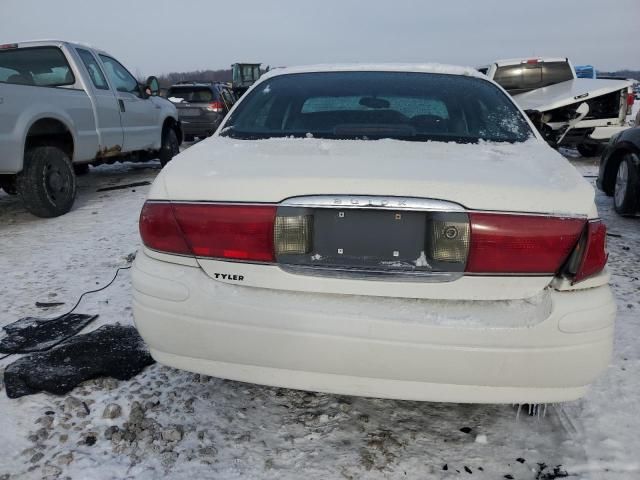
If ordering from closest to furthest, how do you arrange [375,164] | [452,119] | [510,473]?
1. [375,164]
2. [510,473]
3. [452,119]

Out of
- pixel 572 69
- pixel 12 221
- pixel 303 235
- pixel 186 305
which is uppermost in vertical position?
pixel 572 69

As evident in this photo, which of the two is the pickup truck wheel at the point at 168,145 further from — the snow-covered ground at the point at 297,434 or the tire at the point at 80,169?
the snow-covered ground at the point at 297,434

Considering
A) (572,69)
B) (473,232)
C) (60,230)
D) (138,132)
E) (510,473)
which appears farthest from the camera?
(572,69)

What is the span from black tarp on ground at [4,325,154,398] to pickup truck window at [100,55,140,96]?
551 cm

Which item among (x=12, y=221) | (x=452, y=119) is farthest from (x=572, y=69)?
(x=12, y=221)

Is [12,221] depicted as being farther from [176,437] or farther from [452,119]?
[452,119]

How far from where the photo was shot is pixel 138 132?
790cm

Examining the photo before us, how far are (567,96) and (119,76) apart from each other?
24.7 feet

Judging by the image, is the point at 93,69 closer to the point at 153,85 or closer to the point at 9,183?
the point at 153,85

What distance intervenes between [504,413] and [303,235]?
1325 mm

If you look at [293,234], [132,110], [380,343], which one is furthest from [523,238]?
[132,110]

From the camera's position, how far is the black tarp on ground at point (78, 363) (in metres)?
2.51

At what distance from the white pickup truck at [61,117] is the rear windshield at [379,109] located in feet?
12.2

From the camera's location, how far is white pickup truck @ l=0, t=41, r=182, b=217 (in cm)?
532
